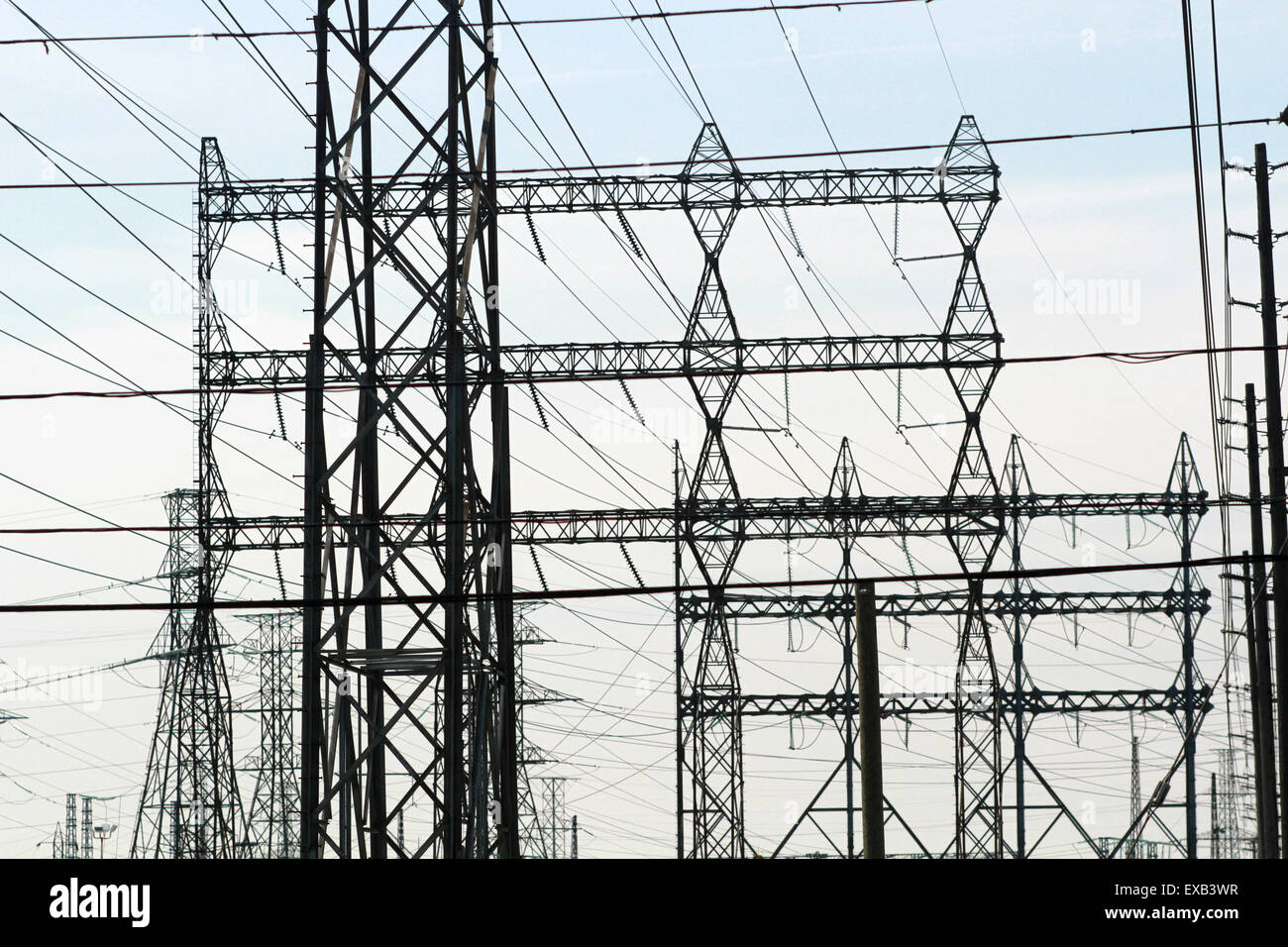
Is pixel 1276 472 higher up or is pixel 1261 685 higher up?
pixel 1276 472

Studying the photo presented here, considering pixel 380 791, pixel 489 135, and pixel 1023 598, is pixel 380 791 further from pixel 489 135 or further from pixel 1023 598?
pixel 1023 598

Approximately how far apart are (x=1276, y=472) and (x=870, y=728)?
1234 centimetres

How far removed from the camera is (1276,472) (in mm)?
20234

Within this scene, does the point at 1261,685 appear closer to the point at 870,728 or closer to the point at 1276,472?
the point at 1276,472

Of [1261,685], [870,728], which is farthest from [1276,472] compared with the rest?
[870,728]

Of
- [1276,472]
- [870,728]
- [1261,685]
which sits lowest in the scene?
[870,728]

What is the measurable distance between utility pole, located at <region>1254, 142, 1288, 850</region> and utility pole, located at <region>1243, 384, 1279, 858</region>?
25 centimetres

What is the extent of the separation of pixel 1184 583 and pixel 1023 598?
129 inches

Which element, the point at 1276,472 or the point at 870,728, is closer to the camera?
the point at 870,728

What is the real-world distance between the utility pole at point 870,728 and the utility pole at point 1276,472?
30.6 ft

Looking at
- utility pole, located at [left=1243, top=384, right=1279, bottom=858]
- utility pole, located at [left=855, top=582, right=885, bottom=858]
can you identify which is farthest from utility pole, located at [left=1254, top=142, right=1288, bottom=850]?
utility pole, located at [left=855, top=582, right=885, bottom=858]

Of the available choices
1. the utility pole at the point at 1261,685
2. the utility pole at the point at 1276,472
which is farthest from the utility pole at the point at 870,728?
the utility pole at the point at 1261,685
